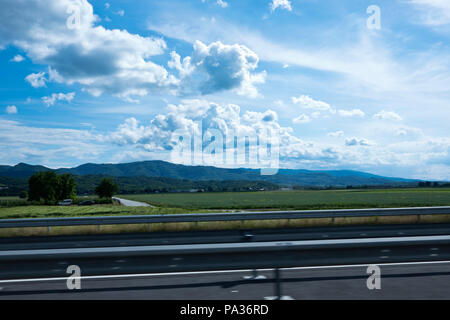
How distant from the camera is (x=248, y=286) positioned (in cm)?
607

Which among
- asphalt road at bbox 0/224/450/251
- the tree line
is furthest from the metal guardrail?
the tree line

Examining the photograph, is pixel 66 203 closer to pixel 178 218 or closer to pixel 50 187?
pixel 50 187

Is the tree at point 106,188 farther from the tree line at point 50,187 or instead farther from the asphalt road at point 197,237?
the asphalt road at point 197,237

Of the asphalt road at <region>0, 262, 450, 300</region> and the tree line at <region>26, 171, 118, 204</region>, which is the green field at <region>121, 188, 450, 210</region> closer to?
the tree line at <region>26, 171, 118, 204</region>

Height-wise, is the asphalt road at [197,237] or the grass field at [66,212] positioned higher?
the asphalt road at [197,237]

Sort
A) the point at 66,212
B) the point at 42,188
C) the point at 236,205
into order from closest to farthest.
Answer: the point at 66,212 < the point at 236,205 < the point at 42,188

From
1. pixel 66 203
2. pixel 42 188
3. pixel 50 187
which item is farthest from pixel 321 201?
pixel 42 188

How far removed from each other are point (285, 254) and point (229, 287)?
3.65ft

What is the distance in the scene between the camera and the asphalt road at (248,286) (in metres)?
5.53

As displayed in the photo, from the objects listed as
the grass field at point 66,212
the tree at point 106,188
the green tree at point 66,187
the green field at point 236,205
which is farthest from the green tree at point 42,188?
the grass field at point 66,212

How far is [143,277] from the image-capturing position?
22.1 ft

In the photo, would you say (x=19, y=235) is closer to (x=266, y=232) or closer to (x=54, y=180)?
(x=266, y=232)

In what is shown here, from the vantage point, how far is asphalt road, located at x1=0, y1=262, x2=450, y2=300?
553 centimetres

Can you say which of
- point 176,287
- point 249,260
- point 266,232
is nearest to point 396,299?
point 249,260
